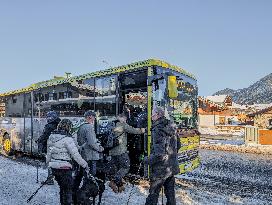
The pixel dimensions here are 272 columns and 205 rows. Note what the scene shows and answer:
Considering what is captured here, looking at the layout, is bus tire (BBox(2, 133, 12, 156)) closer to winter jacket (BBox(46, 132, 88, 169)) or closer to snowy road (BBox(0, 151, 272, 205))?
snowy road (BBox(0, 151, 272, 205))

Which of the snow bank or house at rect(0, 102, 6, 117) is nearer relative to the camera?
house at rect(0, 102, 6, 117)

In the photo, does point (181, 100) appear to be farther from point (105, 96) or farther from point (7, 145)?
point (7, 145)

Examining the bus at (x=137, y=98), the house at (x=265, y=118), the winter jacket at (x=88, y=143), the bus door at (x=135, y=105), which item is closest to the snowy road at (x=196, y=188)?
the bus at (x=137, y=98)

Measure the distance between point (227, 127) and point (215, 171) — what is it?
35.0 metres

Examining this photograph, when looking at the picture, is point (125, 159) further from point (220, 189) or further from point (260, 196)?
point (260, 196)

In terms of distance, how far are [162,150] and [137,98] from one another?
12.1ft

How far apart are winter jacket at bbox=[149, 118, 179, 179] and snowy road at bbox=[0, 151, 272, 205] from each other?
84.3 inches

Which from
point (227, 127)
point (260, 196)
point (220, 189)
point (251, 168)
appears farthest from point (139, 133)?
point (227, 127)

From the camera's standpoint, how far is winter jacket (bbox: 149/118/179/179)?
5.61 m

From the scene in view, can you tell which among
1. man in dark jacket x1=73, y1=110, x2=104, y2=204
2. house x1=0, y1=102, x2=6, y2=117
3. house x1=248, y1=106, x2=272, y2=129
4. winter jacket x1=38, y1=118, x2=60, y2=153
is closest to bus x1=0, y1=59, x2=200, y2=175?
winter jacket x1=38, y1=118, x2=60, y2=153

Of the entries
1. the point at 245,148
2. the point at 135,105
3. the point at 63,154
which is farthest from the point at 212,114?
the point at 63,154

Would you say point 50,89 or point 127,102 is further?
point 50,89

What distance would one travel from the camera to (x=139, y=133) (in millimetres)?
8336

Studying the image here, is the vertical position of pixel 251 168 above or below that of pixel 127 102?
below
